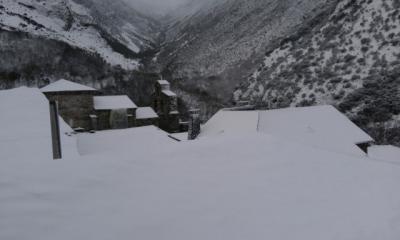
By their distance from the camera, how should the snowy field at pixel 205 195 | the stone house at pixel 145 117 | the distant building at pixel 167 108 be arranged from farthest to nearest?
the distant building at pixel 167 108 < the stone house at pixel 145 117 < the snowy field at pixel 205 195

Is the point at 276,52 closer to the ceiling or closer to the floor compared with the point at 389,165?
closer to the ceiling

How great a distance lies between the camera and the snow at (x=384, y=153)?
17641 millimetres

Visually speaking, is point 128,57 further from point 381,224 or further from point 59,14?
point 381,224

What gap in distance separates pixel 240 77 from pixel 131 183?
42.0 m

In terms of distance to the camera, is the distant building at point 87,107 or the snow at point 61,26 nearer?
the distant building at point 87,107

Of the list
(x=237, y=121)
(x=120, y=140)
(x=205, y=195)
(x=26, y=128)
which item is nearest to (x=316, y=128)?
(x=237, y=121)

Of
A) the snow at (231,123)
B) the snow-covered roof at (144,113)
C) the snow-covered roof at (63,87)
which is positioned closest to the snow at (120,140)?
the snow at (231,123)

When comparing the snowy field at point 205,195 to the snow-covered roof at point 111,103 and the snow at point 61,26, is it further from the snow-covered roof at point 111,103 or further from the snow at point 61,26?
the snow at point 61,26

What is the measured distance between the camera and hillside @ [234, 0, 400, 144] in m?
25.0

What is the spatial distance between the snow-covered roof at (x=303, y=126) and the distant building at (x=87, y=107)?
10516 millimetres

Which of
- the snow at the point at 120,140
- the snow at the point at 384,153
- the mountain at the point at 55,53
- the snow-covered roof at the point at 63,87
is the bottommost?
the snow at the point at 384,153

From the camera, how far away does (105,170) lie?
390cm

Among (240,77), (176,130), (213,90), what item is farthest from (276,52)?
(176,130)

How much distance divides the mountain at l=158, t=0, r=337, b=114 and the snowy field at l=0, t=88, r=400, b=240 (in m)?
37.2
